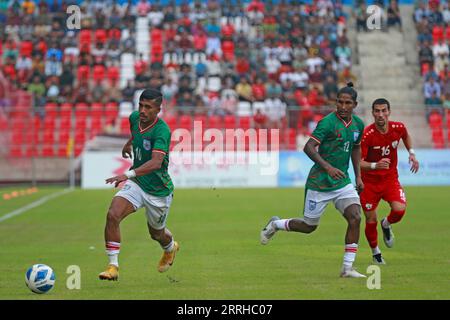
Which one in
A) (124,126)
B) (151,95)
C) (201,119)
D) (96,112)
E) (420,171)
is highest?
(151,95)

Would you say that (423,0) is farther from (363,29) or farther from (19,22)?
(19,22)

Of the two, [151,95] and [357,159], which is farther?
Answer: [357,159]

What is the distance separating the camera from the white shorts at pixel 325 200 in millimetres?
12727

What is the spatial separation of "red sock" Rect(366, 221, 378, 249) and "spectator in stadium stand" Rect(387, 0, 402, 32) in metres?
31.3

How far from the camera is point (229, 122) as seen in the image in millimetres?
35406

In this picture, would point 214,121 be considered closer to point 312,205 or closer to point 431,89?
A: point 431,89

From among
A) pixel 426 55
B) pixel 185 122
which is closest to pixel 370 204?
pixel 185 122

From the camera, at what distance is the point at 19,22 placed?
Result: 4344 cm

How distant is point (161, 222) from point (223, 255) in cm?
277

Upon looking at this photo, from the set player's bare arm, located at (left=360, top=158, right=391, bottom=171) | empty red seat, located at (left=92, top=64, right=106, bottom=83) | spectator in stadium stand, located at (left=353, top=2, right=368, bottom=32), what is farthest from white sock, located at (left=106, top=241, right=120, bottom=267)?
spectator in stadium stand, located at (left=353, top=2, right=368, bottom=32)

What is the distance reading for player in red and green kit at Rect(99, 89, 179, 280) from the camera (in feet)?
39.5

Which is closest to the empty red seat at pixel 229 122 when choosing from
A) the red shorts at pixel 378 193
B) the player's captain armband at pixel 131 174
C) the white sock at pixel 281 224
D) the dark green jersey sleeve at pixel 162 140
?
the red shorts at pixel 378 193

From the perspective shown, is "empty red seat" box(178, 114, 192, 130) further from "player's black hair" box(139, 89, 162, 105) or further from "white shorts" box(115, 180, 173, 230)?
"player's black hair" box(139, 89, 162, 105)
